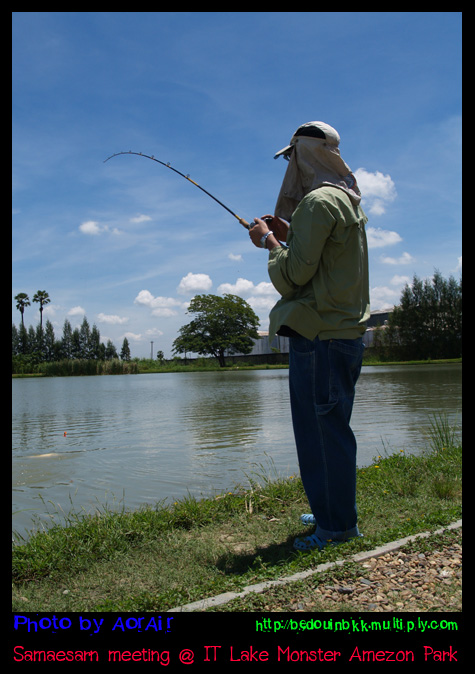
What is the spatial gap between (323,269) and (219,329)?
214 feet

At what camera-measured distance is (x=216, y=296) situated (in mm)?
71000

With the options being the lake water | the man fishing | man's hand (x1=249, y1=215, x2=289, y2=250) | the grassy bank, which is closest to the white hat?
the man fishing

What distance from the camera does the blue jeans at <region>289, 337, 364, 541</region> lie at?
2.90m

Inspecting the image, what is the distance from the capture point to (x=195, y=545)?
3.26m

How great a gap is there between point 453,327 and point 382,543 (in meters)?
49.1

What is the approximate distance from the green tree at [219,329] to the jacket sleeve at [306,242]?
6279 centimetres

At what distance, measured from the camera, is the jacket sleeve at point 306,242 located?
2.83m

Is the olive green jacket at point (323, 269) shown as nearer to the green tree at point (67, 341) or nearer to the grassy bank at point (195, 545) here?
the grassy bank at point (195, 545)

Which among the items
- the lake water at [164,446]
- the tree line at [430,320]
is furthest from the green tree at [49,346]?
the lake water at [164,446]

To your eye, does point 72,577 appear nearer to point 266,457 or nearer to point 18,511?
point 18,511

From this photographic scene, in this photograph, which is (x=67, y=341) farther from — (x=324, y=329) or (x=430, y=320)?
(x=324, y=329)

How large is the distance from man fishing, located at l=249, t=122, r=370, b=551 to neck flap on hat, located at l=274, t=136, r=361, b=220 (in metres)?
0.01

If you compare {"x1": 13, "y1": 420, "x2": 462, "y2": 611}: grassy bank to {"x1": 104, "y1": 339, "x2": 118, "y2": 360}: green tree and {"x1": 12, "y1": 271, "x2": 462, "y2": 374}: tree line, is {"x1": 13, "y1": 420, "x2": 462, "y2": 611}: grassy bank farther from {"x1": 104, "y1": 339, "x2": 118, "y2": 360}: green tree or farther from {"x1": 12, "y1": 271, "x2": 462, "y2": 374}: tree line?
{"x1": 104, "y1": 339, "x2": 118, "y2": 360}: green tree
